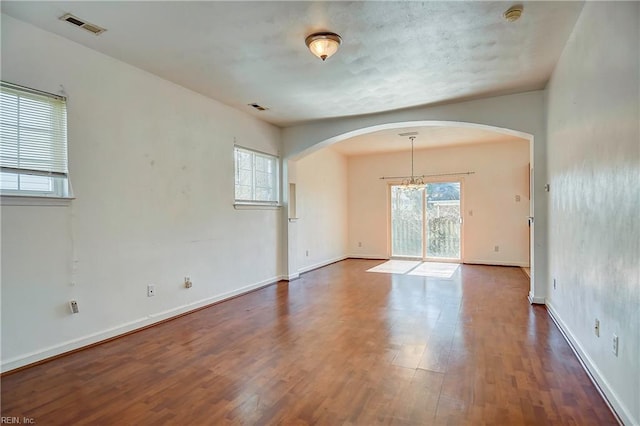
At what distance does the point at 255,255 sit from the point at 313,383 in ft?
10.4

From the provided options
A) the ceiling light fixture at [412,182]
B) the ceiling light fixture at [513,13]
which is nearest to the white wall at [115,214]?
the ceiling light fixture at [513,13]

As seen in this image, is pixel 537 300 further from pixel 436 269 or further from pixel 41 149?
pixel 41 149

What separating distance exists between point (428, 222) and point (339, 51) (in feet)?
19.8

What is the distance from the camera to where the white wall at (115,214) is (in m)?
2.71

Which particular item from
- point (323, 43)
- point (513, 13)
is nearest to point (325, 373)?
point (323, 43)

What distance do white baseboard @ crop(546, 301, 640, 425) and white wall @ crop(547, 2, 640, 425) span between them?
1 cm

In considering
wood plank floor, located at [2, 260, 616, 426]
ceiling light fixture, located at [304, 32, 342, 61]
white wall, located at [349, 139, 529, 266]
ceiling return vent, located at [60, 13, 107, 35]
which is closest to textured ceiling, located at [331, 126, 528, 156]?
white wall, located at [349, 139, 529, 266]

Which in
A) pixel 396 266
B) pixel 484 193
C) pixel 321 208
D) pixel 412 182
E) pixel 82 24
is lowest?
pixel 396 266

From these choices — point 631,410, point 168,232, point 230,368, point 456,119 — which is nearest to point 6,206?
point 168,232

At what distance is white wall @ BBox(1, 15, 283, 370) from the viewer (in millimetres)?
2709

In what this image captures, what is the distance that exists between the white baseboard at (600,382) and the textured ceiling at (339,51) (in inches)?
99.8

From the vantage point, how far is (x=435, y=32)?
2.86 metres

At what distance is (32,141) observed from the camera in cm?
276

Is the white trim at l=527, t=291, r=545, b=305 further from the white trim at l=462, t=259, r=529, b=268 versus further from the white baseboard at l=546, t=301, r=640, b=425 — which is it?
the white trim at l=462, t=259, r=529, b=268
